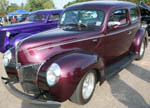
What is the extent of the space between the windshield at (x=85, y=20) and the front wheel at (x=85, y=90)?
1.17 m

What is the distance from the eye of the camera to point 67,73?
234 centimetres

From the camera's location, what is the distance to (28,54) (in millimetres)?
2684

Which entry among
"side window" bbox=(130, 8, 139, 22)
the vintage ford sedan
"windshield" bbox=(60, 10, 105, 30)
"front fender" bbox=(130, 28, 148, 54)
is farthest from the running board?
the vintage ford sedan

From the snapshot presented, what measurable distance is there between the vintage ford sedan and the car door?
10.5 feet

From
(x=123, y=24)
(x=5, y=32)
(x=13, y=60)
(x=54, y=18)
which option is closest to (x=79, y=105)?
(x=13, y=60)

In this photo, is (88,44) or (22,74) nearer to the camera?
(22,74)

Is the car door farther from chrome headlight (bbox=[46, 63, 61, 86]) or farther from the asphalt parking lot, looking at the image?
chrome headlight (bbox=[46, 63, 61, 86])

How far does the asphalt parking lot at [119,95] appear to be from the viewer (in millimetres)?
2895

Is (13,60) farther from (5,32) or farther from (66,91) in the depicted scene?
(5,32)

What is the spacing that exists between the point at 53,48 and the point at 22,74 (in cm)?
69

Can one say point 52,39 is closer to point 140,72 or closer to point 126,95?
point 126,95

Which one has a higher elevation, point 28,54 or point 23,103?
point 28,54

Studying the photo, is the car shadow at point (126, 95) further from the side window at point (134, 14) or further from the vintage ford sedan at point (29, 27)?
the vintage ford sedan at point (29, 27)

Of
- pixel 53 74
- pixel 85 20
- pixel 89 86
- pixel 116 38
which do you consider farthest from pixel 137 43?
pixel 53 74
